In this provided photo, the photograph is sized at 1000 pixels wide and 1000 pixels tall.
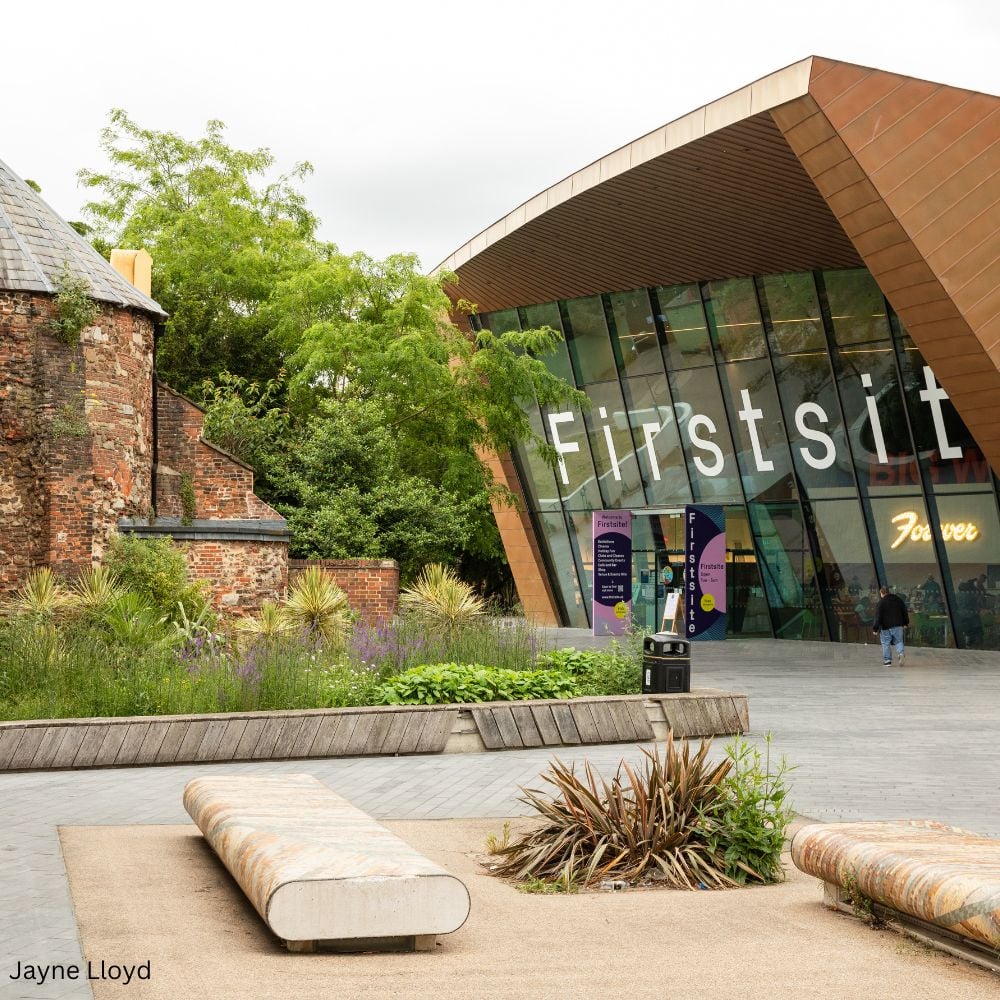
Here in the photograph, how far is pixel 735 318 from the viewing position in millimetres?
29422

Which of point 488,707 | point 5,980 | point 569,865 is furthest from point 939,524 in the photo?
point 5,980

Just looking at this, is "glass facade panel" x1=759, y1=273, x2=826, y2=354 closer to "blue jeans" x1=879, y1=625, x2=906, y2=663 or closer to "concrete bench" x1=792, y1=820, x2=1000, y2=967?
"blue jeans" x1=879, y1=625, x2=906, y2=663

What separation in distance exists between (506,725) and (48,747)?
13.9ft

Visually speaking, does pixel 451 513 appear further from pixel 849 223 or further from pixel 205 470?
pixel 849 223

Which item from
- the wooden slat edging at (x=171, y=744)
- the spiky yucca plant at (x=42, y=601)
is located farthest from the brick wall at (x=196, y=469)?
the wooden slat edging at (x=171, y=744)

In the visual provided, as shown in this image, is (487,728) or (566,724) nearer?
→ (487,728)

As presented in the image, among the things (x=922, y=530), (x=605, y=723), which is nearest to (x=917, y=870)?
(x=605, y=723)

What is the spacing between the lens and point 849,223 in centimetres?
1936

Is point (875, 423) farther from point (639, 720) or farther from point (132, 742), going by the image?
point (132, 742)

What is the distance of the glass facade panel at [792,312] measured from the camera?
28016 millimetres

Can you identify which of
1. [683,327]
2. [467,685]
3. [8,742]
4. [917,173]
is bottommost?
[8,742]

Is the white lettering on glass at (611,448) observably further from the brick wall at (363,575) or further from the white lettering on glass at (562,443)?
the brick wall at (363,575)

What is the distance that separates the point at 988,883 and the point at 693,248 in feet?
75.3

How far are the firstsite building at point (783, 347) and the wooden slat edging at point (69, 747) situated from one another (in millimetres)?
12783
